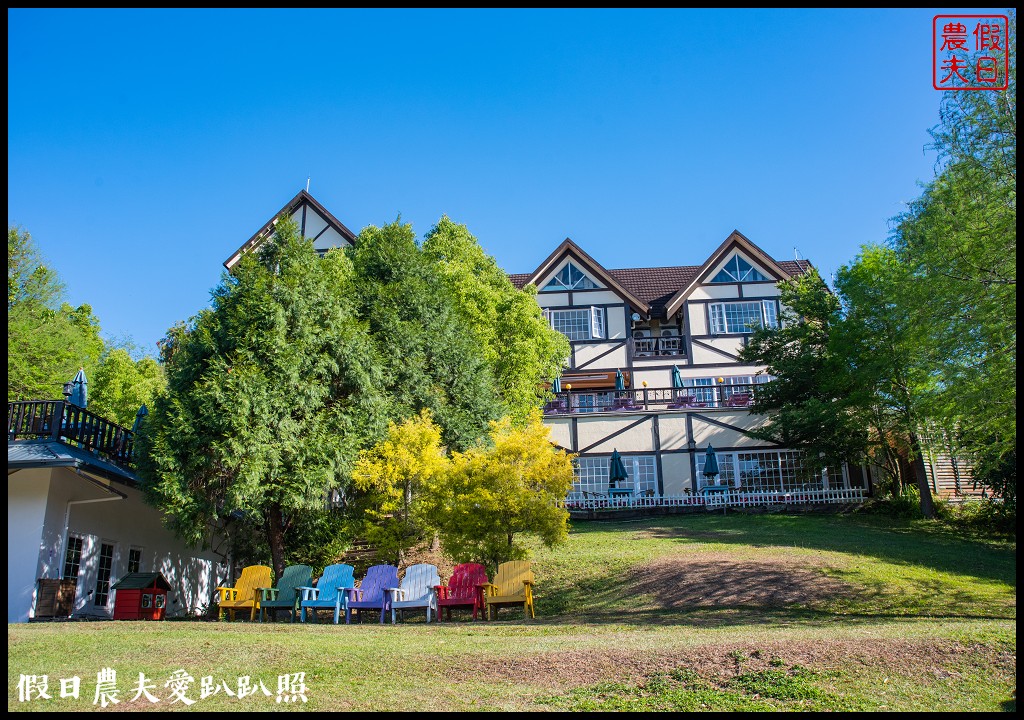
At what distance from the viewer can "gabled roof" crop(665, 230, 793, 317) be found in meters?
35.4

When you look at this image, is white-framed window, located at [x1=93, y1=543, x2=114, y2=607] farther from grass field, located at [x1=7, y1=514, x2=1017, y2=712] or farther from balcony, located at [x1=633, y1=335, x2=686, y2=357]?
balcony, located at [x1=633, y1=335, x2=686, y2=357]

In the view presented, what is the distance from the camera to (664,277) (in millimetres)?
40250

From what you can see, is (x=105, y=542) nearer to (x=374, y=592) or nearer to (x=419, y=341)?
(x=374, y=592)

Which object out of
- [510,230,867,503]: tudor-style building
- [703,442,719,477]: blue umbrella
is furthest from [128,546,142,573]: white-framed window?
[703,442,719,477]: blue umbrella

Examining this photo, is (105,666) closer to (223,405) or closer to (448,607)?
(448,607)

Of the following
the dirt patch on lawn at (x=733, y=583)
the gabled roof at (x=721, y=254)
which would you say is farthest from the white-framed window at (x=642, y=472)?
the dirt patch on lawn at (x=733, y=583)

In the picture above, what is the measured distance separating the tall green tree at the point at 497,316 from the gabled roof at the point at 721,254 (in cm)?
1090

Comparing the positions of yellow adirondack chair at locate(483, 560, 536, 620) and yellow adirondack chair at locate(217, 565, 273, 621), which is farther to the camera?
yellow adirondack chair at locate(217, 565, 273, 621)

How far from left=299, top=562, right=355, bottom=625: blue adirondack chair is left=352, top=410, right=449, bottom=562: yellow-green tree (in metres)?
1.81

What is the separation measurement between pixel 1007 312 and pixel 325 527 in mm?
13494

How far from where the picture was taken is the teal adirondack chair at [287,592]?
14.3m

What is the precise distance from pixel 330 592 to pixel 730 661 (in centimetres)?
→ 878

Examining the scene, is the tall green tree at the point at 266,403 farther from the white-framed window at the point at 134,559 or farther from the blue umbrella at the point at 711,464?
the blue umbrella at the point at 711,464

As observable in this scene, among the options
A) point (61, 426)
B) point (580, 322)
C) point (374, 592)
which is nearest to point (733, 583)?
point (374, 592)
